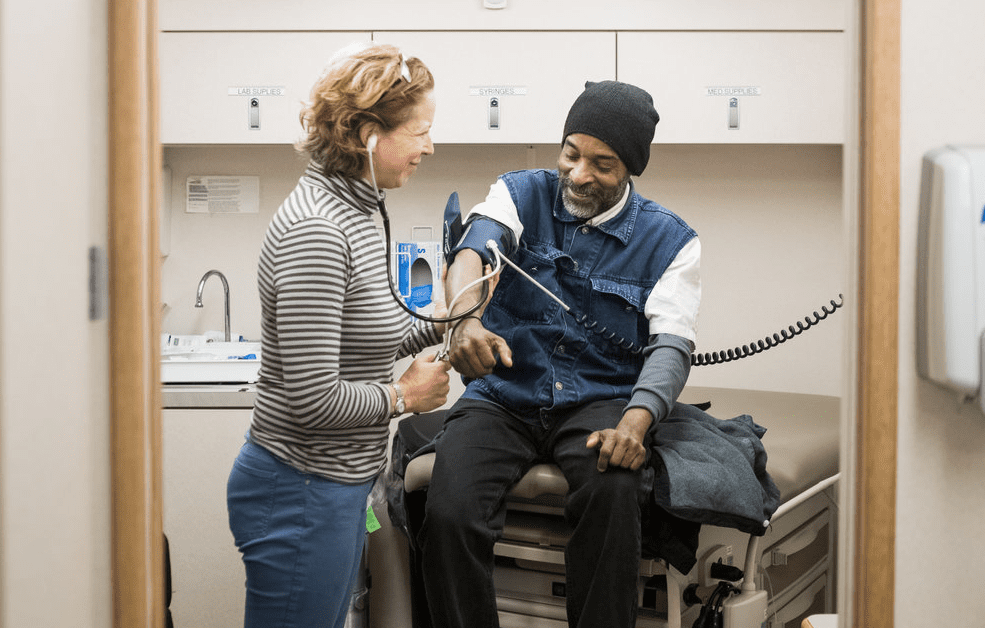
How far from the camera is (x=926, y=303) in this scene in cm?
87

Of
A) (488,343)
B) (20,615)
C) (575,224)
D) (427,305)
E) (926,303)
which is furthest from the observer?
(427,305)

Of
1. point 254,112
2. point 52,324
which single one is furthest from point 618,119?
point 254,112

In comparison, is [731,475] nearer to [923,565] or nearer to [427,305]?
[923,565]

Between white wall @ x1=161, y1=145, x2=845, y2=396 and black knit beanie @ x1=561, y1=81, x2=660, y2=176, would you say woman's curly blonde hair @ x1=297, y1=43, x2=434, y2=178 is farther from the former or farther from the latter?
white wall @ x1=161, y1=145, x2=845, y2=396

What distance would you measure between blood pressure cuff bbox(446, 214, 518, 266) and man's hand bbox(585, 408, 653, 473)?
396 millimetres

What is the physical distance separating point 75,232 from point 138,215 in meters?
0.06

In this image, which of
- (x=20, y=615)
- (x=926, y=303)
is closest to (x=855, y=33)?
(x=926, y=303)

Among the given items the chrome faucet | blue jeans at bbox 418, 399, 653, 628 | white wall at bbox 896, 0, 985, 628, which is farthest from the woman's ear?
the chrome faucet

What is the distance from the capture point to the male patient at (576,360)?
144 cm

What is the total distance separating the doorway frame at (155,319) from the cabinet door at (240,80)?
169cm

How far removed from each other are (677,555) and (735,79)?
154 cm

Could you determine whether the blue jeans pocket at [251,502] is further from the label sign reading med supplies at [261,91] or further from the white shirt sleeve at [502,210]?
the label sign reading med supplies at [261,91]

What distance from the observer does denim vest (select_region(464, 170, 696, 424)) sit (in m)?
1.64

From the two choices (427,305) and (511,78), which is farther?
(427,305)
